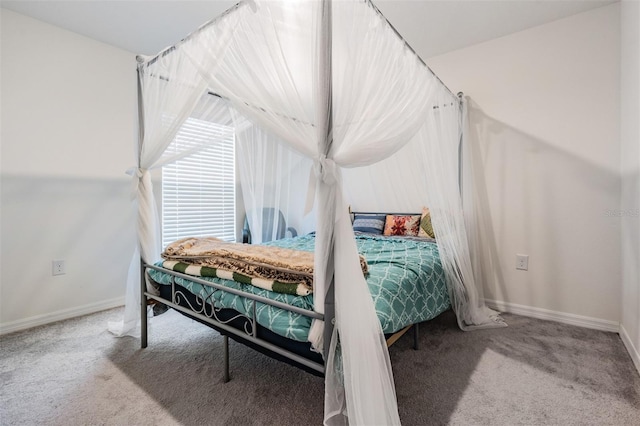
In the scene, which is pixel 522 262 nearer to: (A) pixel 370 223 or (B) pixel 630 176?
(B) pixel 630 176

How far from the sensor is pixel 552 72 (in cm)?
259

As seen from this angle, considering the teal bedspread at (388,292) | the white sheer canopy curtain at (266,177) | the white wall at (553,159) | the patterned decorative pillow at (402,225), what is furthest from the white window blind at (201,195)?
the white wall at (553,159)

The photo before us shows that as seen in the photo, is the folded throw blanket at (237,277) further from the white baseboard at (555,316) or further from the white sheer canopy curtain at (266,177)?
the white baseboard at (555,316)

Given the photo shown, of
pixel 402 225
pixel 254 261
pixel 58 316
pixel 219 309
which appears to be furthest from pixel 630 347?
pixel 58 316

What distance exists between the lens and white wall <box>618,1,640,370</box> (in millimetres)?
1906

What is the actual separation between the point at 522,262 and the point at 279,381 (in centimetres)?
243

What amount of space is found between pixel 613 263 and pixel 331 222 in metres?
2.62

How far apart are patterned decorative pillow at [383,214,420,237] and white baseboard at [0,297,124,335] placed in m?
2.79

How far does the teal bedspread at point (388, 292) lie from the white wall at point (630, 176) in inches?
47.3

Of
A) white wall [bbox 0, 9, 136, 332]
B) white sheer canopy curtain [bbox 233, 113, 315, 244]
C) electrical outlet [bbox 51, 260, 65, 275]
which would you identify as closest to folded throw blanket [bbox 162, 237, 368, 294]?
white sheer canopy curtain [bbox 233, 113, 315, 244]

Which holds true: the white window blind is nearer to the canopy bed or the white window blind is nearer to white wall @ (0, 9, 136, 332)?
white wall @ (0, 9, 136, 332)

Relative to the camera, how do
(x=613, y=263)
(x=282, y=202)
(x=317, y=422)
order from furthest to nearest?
1. (x=282, y=202)
2. (x=613, y=263)
3. (x=317, y=422)

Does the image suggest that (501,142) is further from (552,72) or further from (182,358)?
(182,358)

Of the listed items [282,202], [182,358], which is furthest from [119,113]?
[182,358]
